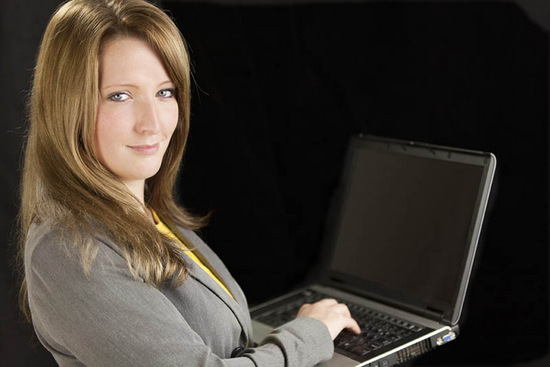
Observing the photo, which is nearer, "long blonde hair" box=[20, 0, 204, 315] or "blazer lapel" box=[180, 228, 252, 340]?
"long blonde hair" box=[20, 0, 204, 315]

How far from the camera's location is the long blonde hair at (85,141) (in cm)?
107

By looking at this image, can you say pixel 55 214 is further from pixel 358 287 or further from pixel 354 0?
pixel 354 0

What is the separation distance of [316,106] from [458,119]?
390 mm

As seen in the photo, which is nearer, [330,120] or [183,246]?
[183,246]

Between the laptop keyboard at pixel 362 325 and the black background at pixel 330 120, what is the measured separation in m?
0.43

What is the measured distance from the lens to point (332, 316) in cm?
130

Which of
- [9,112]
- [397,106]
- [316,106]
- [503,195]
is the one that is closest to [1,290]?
[9,112]

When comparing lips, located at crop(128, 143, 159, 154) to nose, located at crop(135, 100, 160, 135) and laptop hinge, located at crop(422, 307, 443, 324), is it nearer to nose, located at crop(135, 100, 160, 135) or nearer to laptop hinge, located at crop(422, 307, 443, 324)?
nose, located at crop(135, 100, 160, 135)

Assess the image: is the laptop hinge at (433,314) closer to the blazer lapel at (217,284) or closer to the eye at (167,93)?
the blazer lapel at (217,284)

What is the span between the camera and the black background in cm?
161

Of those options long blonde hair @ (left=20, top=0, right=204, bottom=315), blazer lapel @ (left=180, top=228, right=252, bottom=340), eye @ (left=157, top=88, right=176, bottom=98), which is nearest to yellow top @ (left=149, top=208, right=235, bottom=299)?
blazer lapel @ (left=180, top=228, right=252, bottom=340)

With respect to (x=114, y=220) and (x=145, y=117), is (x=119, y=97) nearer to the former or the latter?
(x=145, y=117)

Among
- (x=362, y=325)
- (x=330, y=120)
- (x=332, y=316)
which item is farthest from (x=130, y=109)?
(x=330, y=120)

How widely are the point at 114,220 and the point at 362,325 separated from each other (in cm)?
56
